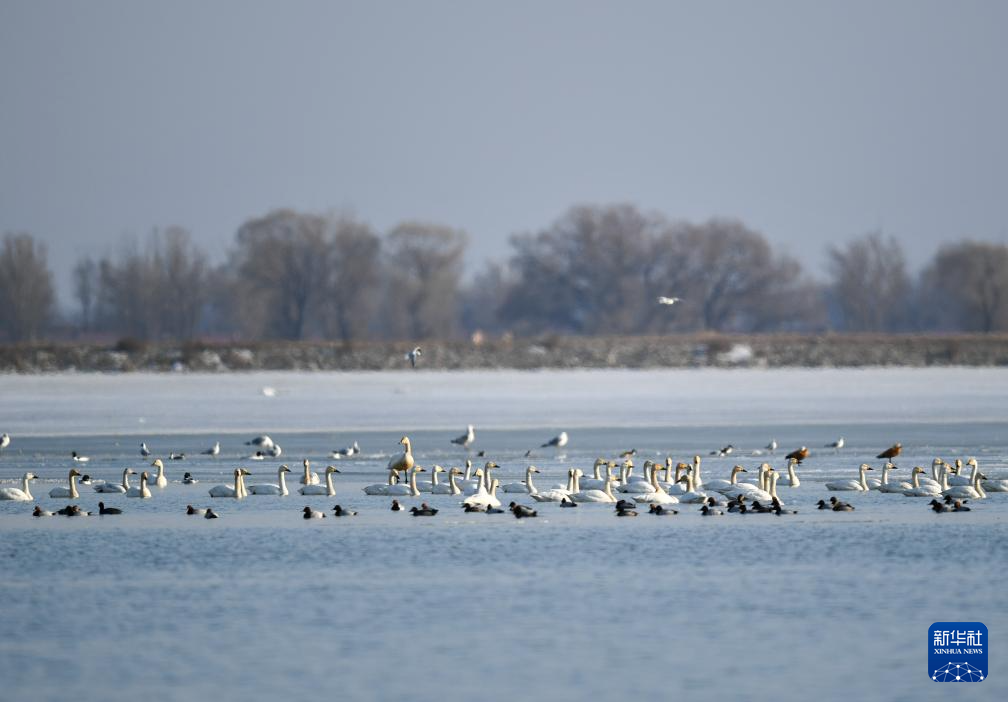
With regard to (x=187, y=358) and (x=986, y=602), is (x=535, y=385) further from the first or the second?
(x=986, y=602)

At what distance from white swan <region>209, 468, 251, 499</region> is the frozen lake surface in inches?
7.8

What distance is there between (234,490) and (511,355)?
44.4 metres

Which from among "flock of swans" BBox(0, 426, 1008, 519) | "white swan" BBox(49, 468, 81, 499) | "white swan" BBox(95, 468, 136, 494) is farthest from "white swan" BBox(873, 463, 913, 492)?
"white swan" BBox(49, 468, 81, 499)

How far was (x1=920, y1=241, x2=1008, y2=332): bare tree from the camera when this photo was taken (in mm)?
96375

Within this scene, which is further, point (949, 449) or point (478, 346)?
point (478, 346)

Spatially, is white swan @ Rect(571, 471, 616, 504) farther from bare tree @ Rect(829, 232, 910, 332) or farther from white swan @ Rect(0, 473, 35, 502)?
bare tree @ Rect(829, 232, 910, 332)

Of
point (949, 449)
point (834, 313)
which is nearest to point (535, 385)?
point (949, 449)

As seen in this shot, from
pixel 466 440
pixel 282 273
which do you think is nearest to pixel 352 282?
pixel 282 273

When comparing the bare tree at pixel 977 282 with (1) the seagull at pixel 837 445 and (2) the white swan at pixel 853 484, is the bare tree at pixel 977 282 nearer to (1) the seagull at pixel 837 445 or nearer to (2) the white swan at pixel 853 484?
(1) the seagull at pixel 837 445

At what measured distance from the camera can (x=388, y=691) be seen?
10359 mm

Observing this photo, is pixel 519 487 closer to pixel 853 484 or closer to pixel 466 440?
pixel 853 484

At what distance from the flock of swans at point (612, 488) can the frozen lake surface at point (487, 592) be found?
27cm

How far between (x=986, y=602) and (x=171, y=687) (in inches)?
256

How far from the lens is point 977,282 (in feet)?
319
